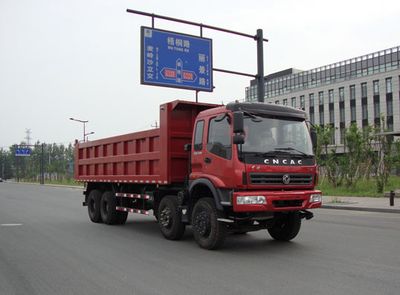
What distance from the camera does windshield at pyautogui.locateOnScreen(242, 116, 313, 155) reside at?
8797 mm

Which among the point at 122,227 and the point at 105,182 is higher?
the point at 105,182

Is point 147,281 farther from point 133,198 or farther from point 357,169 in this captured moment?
point 357,169

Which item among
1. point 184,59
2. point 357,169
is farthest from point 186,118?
point 357,169

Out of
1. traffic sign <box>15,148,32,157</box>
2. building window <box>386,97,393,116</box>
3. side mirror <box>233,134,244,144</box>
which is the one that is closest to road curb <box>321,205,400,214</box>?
side mirror <box>233,134,244,144</box>

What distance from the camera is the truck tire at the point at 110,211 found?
45.0 feet

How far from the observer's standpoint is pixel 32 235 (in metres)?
11.7

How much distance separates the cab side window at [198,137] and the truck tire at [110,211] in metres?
4.79

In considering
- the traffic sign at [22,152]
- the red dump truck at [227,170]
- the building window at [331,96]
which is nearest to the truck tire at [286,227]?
the red dump truck at [227,170]

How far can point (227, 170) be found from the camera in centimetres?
869

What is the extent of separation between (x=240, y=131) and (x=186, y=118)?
2606mm

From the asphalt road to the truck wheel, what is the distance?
0.72 feet

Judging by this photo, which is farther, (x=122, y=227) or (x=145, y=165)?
(x=122, y=227)

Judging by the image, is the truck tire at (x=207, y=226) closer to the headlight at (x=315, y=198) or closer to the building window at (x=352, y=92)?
the headlight at (x=315, y=198)

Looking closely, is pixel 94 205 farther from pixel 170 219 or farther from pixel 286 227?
pixel 286 227
